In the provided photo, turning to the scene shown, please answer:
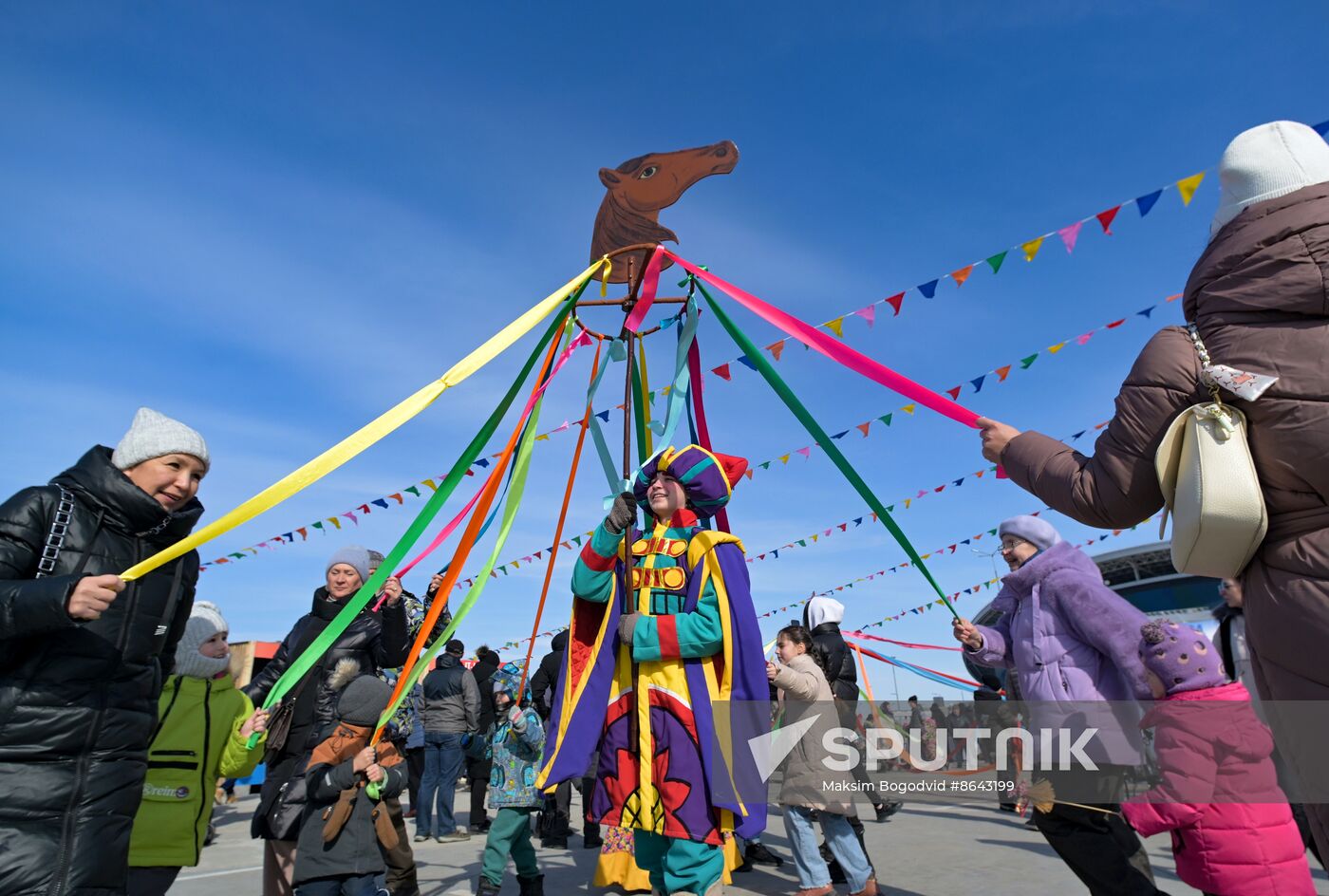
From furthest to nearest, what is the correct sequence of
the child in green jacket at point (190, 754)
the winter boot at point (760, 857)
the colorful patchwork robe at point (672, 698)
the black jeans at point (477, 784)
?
the black jeans at point (477, 784), the winter boot at point (760, 857), the colorful patchwork robe at point (672, 698), the child in green jacket at point (190, 754)

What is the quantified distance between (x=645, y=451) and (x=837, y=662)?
2.36m

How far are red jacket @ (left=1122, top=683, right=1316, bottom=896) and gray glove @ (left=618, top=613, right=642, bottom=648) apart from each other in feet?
6.59

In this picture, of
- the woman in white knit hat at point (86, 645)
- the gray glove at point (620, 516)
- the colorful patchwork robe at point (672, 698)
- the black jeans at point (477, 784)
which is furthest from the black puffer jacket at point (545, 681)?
the woman in white knit hat at point (86, 645)

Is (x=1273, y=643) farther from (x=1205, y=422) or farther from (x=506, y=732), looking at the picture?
(x=506, y=732)

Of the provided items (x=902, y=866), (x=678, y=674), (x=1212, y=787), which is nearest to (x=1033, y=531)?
(x=1212, y=787)

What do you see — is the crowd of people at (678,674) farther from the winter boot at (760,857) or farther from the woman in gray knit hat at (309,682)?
the winter boot at (760,857)

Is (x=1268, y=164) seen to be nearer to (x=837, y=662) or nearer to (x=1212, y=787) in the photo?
(x=1212, y=787)

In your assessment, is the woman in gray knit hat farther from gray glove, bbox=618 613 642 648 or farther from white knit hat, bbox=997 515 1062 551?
white knit hat, bbox=997 515 1062 551

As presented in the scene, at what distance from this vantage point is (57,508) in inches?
86.7

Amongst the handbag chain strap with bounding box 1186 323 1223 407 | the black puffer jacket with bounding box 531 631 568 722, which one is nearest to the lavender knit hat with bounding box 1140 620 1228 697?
the handbag chain strap with bounding box 1186 323 1223 407

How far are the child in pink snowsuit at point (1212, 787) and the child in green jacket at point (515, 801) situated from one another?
2.98 meters

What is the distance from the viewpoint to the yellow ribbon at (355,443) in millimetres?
2330

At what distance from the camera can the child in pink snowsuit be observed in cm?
275

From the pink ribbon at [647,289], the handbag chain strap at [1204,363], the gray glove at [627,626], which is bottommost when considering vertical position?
the gray glove at [627,626]
